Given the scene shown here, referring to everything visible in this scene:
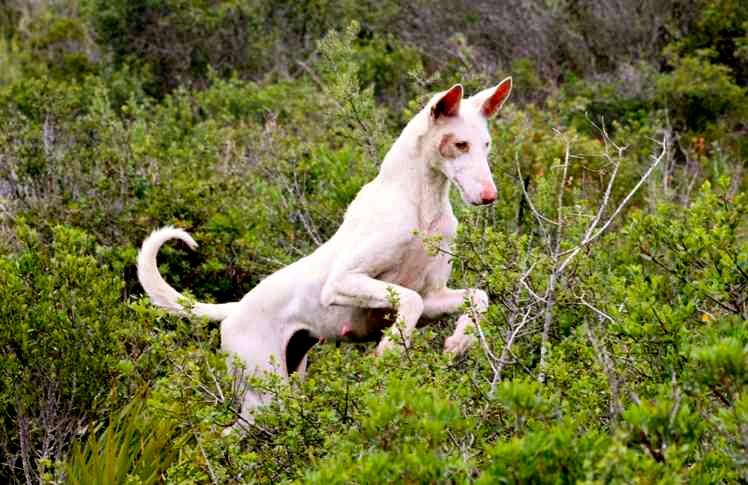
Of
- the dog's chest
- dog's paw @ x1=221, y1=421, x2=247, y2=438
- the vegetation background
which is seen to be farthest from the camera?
the dog's chest

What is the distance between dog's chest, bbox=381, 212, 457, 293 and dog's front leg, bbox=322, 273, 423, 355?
0.11m

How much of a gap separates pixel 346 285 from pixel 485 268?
2.16ft

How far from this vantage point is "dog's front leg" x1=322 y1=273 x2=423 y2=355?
4.53 m

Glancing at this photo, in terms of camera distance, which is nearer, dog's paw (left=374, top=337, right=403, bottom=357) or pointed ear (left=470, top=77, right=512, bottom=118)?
dog's paw (left=374, top=337, right=403, bottom=357)

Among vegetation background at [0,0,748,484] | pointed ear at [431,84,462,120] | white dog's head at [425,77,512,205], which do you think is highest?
pointed ear at [431,84,462,120]

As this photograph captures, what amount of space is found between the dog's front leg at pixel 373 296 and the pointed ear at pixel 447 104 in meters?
0.74

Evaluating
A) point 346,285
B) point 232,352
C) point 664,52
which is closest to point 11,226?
point 232,352

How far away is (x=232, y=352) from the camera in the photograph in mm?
5180

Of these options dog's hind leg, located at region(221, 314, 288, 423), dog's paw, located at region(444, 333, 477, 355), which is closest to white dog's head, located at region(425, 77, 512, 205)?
dog's paw, located at region(444, 333, 477, 355)

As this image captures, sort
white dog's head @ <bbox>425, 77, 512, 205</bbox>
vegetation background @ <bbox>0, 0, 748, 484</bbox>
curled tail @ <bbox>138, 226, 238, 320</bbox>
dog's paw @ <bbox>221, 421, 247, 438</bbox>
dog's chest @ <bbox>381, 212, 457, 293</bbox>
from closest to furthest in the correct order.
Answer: vegetation background @ <bbox>0, 0, 748, 484</bbox> → dog's paw @ <bbox>221, 421, 247, 438</bbox> → white dog's head @ <bbox>425, 77, 512, 205</bbox> → dog's chest @ <bbox>381, 212, 457, 293</bbox> → curled tail @ <bbox>138, 226, 238, 320</bbox>

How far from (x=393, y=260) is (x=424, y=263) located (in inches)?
5.7

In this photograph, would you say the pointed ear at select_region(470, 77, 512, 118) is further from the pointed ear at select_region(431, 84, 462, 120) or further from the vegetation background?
the vegetation background

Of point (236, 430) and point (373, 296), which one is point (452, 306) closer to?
point (373, 296)

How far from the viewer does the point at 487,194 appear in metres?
4.50
